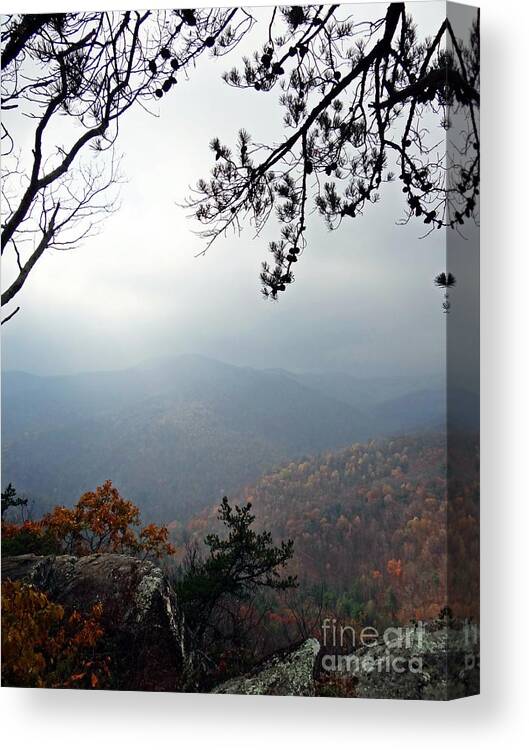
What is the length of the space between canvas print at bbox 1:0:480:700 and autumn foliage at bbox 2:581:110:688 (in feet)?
0.03

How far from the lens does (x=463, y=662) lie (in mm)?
5383

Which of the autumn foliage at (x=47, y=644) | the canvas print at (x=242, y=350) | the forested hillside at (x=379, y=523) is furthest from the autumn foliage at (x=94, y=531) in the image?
the forested hillside at (x=379, y=523)

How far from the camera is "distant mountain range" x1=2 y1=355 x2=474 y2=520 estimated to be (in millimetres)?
5492

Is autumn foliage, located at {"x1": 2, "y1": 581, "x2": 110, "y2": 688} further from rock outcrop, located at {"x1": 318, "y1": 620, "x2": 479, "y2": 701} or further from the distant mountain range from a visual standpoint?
rock outcrop, located at {"x1": 318, "y1": 620, "x2": 479, "y2": 701}

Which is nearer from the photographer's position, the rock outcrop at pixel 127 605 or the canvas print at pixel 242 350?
the canvas print at pixel 242 350

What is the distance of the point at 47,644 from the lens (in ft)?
18.3

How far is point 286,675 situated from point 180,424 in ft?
3.77

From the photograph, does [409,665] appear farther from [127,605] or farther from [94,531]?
[94,531]

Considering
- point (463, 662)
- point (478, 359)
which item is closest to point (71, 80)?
point (478, 359)

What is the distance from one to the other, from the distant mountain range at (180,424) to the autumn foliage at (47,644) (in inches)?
18.2

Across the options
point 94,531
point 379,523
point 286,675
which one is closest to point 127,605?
point 94,531

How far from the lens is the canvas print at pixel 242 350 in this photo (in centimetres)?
533

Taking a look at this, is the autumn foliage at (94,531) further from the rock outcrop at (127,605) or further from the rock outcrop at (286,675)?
the rock outcrop at (286,675)

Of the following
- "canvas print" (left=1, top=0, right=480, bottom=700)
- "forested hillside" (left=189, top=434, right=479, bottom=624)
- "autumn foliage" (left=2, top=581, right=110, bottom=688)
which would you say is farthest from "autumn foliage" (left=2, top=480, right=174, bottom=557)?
"forested hillside" (left=189, top=434, right=479, bottom=624)
